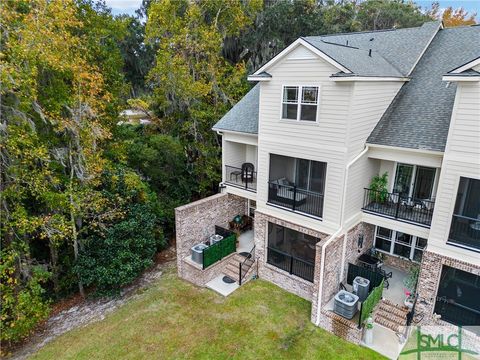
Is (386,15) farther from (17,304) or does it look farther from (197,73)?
(17,304)

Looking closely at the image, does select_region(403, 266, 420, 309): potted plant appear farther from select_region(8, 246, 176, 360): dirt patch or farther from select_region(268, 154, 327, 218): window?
select_region(8, 246, 176, 360): dirt patch

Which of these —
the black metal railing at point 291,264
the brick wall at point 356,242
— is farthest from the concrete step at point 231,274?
the brick wall at point 356,242

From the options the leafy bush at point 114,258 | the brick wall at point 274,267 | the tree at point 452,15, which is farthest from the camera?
the tree at point 452,15

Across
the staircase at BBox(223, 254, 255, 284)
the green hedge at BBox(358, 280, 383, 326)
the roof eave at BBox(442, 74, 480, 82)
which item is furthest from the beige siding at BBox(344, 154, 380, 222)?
the staircase at BBox(223, 254, 255, 284)

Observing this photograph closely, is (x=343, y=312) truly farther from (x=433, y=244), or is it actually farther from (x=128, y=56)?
(x=128, y=56)

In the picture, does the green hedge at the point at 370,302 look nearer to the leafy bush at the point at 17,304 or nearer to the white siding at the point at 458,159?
the white siding at the point at 458,159

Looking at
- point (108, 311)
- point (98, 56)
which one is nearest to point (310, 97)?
point (98, 56)
